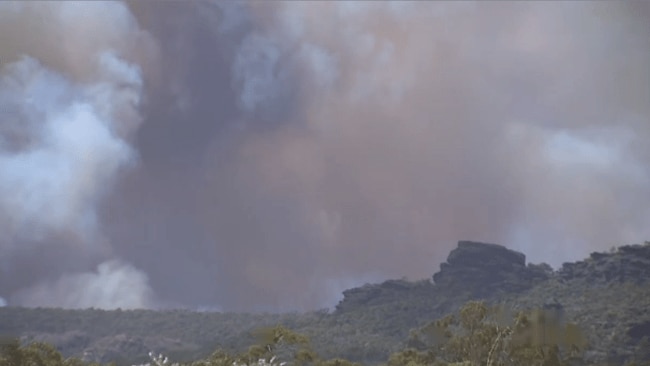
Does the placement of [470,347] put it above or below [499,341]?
above

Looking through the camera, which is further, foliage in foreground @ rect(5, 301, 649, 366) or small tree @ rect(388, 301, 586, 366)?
small tree @ rect(388, 301, 586, 366)

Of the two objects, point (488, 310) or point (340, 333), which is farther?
point (340, 333)

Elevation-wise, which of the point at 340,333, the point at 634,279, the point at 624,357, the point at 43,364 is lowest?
the point at 43,364

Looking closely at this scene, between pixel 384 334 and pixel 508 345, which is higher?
pixel 384 334

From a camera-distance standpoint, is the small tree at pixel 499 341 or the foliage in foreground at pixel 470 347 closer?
the foliage in foreground at pixel 470 347

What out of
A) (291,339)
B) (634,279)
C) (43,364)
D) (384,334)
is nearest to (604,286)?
(634,279)

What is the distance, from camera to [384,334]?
642 feet

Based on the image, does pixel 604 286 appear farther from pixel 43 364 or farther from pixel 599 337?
pixel 43 364

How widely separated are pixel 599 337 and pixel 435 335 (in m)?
72.4

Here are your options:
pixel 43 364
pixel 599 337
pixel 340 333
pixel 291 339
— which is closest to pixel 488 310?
pixel 291 339

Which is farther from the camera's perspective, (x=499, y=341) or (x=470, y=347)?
(x=470, y=347)

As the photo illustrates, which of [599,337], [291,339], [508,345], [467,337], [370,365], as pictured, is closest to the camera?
[291,339]

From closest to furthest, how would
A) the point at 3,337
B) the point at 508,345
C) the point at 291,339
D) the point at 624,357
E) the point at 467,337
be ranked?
1. the point at 3,337
2. the point at 291,339
3. the point at 508,345
4. the point at 467,337
5. the point at 624,357

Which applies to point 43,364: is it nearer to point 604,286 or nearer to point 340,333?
point 340,333
